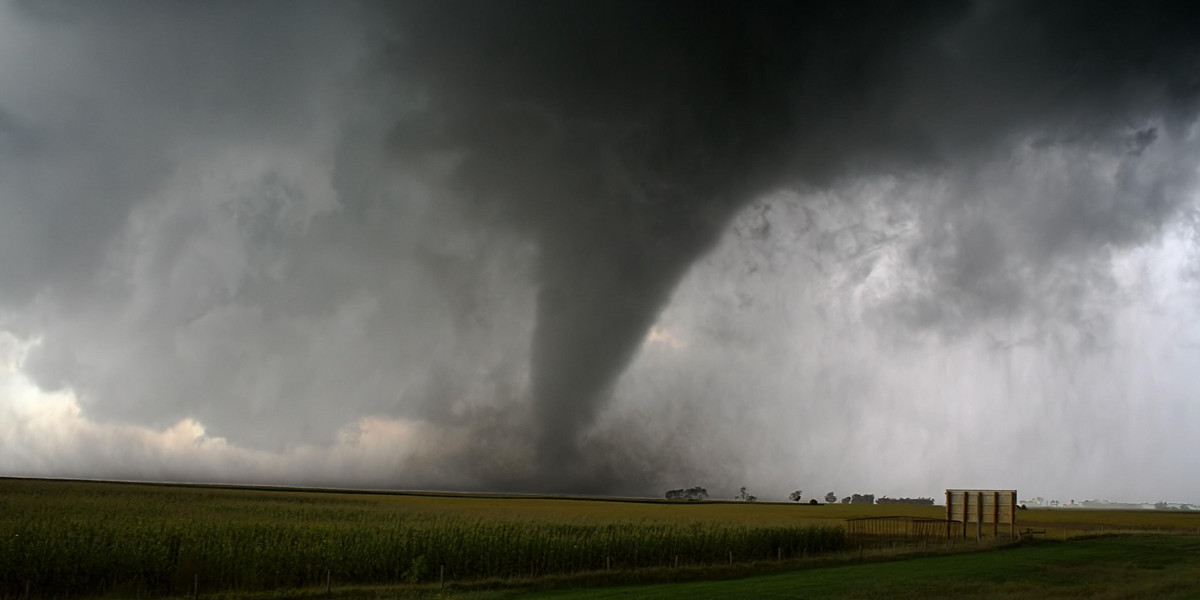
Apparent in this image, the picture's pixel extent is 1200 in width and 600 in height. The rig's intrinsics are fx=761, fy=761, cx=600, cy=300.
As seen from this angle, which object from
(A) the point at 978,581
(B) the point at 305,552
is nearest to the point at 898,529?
(A) the point at 978,581

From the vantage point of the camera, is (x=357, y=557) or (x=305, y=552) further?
(x=357, y=557)

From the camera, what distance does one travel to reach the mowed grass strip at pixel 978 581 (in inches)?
1059

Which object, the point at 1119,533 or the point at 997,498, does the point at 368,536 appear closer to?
the point at 997,498

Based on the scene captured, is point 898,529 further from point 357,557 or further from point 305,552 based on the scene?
point 305,552

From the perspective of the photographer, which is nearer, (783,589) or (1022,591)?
(1022,591)

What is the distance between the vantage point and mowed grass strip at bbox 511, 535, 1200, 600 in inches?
1059

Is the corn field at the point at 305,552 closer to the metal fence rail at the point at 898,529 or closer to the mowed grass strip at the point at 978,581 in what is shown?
the mowed grass strip at the point at 978,581

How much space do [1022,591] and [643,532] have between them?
2104 centimetres

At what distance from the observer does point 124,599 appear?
28156 millimetres

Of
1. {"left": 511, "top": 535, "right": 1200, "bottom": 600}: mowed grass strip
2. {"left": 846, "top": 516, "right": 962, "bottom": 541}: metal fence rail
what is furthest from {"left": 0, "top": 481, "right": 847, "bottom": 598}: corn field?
{"left": 846, "top": 516, "right": 962, "bottom": 541}: metal fence rail

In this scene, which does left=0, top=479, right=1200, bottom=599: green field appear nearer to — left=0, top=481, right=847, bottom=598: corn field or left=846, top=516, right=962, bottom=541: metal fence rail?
left=0, top=481, right=847, bottom=598: corn field

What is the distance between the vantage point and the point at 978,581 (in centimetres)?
2970

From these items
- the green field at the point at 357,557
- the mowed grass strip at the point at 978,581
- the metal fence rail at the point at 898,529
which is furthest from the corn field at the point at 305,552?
the metal fence rail at the point at 898,529

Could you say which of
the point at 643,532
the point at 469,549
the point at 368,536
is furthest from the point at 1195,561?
the point at 368,536
